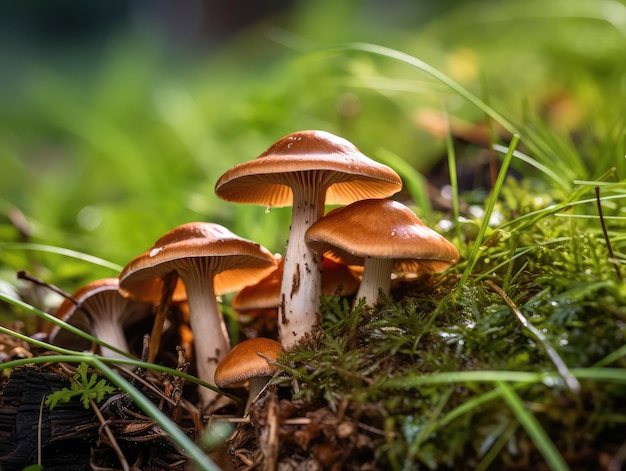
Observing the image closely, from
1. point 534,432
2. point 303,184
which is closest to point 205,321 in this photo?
point 303,184

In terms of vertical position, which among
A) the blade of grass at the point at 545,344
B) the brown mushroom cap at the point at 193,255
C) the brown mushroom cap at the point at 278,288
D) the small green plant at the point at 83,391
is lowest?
the small green plant at the point at 83,391

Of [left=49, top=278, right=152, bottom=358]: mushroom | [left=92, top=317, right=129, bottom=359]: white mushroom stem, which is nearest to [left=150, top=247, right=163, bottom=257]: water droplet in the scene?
[left=49, top=278, right=152, bottom=358]: mushroom

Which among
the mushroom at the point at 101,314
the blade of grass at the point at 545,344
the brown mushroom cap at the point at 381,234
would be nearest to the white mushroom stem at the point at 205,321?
the mushroom at the point at 101,314

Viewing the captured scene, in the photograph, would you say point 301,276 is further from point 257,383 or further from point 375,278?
point 257,383

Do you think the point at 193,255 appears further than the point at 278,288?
No

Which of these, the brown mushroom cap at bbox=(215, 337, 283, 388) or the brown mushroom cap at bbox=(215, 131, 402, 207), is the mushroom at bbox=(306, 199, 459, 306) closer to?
the brown mushroom cap at bbox=(215, 131, 402, 207)

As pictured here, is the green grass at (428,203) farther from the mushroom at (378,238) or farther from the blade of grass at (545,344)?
the mushroom at (378,238)
